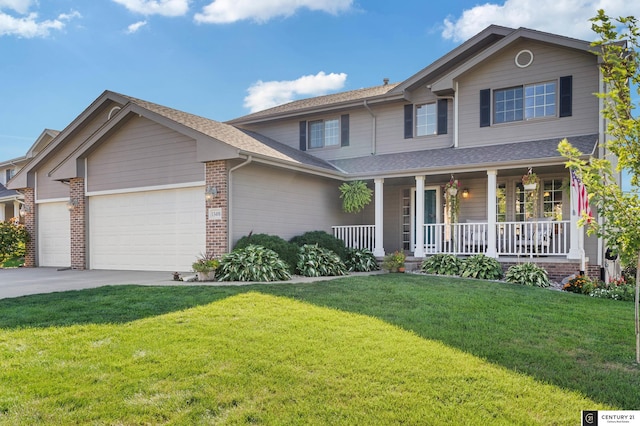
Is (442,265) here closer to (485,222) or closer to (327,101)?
(485,222)

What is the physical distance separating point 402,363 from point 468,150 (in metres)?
10.1

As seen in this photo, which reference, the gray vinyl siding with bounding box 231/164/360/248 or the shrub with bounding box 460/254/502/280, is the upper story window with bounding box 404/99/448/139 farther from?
the shrub with bounding box 460/254/502/280

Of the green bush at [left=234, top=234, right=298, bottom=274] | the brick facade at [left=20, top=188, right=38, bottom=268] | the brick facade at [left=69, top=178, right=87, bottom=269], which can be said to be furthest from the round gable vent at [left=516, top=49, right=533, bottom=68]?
the brick facade at [left=20, top=188, right=38, bottom=268]

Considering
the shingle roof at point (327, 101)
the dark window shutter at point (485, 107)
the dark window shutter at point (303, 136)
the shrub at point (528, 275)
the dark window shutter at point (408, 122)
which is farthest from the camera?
the dark window shutter at point (303, 136)

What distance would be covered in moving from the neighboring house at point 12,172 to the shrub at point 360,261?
16.5m

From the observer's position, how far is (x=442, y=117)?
46.5 ft

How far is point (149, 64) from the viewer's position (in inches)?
754

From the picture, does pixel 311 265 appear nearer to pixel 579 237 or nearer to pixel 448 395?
pixel 579 237

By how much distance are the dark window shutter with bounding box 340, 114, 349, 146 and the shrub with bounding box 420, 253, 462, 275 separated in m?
5.53

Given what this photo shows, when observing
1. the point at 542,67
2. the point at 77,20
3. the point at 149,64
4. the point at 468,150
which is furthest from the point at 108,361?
the point at 149,64

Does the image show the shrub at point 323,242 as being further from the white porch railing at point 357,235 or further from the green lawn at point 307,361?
the green lawn at point 307,361

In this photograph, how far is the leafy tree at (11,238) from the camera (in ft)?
51.9

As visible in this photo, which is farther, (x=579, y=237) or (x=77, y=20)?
(x=77, y=20)

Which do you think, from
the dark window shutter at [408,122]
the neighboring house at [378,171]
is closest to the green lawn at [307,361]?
the neighboring house at [378,171]
